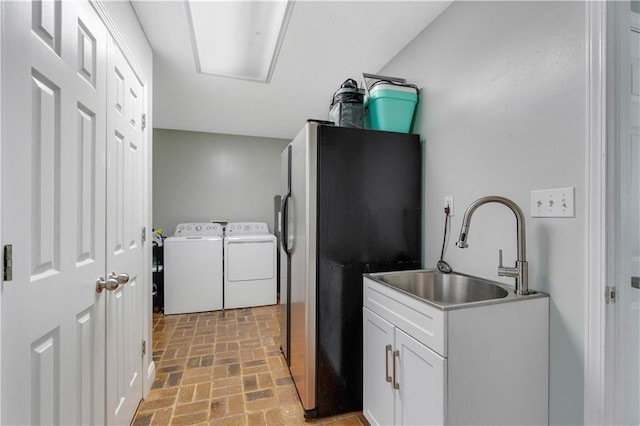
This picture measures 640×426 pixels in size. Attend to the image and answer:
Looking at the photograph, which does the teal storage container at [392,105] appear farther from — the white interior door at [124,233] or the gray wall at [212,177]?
the gray wall at [212,177]

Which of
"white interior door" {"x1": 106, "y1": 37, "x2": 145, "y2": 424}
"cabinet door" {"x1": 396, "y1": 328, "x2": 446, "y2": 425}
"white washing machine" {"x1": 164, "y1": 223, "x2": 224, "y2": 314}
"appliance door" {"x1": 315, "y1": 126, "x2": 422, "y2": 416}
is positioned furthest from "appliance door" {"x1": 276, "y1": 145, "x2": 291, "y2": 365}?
"white washing machine" {"x1": 164, "y1": 223, "x2": 224, "y2": 314}

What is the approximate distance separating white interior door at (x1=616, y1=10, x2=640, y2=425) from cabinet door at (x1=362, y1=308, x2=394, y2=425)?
2.67 ft

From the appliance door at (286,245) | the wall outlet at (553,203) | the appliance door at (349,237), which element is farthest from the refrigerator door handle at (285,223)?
the wall outlet at (553,203)

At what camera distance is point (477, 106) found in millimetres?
1497

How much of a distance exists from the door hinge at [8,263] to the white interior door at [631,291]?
1.88 meters

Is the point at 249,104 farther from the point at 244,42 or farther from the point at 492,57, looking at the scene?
the point at 492,57

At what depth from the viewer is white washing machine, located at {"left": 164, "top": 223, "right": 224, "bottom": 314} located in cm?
336

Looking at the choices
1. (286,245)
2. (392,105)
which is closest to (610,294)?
(392,105)

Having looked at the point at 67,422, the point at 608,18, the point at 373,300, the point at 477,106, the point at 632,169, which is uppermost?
the point at 608,18

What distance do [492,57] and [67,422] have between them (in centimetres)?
237

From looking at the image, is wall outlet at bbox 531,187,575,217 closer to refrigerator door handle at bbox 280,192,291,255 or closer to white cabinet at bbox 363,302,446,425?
white cabinet at bbox 363,302,446,425

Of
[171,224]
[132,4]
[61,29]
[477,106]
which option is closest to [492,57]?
[477,106]

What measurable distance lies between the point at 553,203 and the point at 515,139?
34 centimetres

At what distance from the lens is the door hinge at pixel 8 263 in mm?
687
